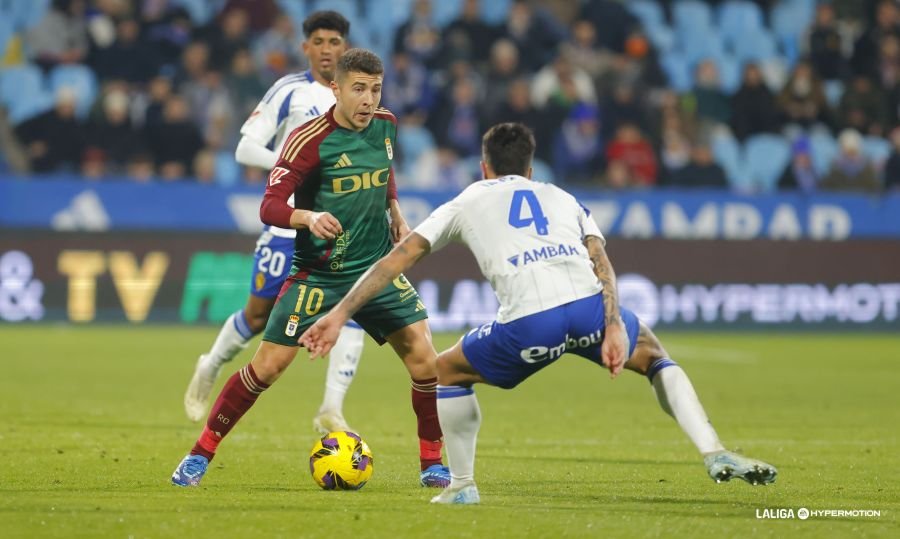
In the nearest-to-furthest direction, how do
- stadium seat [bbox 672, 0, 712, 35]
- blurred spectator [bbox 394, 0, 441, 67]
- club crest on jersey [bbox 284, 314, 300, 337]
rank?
club crest on jersey [bbox 284, 314, 300, 337] < blurred spectator [bbox 394, 0, 441, 67] < stadium seat [bbox 672, 0, 712, 35]

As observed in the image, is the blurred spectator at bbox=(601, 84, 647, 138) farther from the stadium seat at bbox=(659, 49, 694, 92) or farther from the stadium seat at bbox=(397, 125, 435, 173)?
the stadium seat at bbox=(397, 125, 435, 173)

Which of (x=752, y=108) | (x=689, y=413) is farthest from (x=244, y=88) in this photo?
(x=689, y=413)

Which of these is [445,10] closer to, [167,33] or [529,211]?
[167,33]

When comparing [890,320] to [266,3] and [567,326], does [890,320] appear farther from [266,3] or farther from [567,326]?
[567,326]

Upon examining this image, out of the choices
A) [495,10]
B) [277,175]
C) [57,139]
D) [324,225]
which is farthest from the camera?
[495,10]

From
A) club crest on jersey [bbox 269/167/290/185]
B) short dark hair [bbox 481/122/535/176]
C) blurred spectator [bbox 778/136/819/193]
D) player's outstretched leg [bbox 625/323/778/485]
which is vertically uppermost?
short dark hair [bbox 481/122/535/176]

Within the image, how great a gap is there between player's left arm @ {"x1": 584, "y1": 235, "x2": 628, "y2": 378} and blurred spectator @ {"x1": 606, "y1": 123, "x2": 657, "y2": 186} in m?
14.5

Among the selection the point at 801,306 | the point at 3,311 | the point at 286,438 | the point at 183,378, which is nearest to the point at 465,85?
the point at 801,306

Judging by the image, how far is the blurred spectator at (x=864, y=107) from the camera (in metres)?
23.5

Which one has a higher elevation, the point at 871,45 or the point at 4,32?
the point at 4,32

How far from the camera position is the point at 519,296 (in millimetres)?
6375

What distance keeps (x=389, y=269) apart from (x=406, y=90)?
1497 centimetres

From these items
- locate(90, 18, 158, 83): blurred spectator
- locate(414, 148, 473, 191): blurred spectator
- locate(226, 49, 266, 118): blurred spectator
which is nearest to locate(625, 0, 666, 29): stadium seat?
locate(414, 148, 473, 191): blurred spectator

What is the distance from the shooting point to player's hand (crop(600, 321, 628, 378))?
20.5ft
